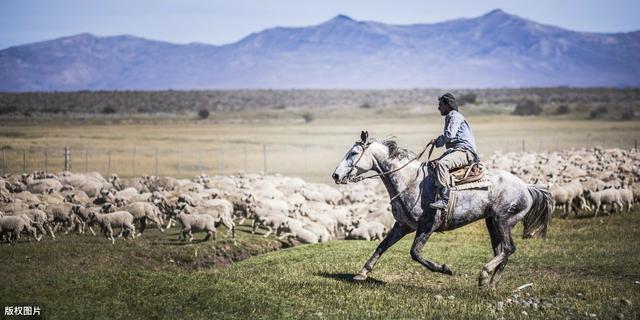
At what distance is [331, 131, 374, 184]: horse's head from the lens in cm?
1377

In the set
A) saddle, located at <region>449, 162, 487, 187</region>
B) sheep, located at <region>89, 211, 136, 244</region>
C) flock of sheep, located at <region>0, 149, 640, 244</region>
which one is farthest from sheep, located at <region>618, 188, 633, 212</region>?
sheep, located at <region>89, 211, 136, 244</region>

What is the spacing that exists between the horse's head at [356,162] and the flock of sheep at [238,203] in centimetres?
875

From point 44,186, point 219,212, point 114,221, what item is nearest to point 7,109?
point 44,186

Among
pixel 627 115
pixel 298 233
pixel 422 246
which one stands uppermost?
pixel 627 115

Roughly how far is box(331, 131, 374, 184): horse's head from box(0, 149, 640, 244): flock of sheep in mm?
8749

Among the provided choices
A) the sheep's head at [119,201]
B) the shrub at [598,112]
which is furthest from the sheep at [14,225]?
the shrub at [598,112]

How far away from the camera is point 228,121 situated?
303ft

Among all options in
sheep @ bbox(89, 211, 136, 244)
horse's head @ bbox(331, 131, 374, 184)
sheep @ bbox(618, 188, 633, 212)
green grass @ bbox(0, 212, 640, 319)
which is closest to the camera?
green grass @ bbox(0, 212, 640, 319)

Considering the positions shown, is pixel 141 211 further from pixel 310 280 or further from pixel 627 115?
pixel 627 115

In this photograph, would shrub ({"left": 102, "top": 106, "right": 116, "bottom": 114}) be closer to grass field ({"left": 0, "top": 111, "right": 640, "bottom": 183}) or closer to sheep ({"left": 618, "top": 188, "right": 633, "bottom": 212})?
grass field ({"left": 0, "top": 111, "right": 640, "bottom": 183})

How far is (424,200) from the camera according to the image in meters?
13.7

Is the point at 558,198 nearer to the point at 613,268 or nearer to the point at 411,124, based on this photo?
the point at 613,268

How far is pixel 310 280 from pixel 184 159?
37.2 m

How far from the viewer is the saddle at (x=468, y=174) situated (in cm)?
1365
